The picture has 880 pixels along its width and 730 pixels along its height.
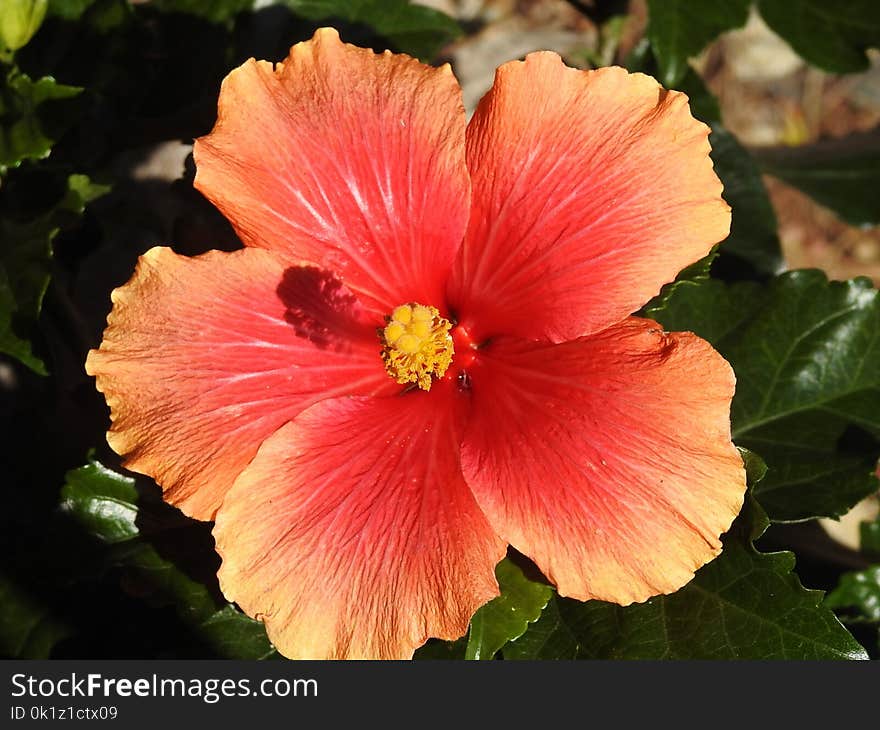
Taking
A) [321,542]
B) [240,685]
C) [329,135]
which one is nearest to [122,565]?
[240,685]

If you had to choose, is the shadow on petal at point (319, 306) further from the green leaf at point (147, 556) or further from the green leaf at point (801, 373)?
the green leaf at point (801, 373)

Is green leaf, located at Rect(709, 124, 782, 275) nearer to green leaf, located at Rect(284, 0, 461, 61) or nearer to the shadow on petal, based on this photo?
green leaf, located at Rect(284, 0, 461, 61)

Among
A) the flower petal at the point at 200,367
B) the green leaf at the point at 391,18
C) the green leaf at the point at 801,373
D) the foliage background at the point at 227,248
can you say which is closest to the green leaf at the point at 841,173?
the foliage background at the point at 227,248

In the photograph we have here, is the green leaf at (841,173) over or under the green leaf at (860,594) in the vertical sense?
over

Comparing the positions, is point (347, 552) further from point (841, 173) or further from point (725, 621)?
point (841, 173)

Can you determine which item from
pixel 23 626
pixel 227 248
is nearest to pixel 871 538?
pixel 227 248
